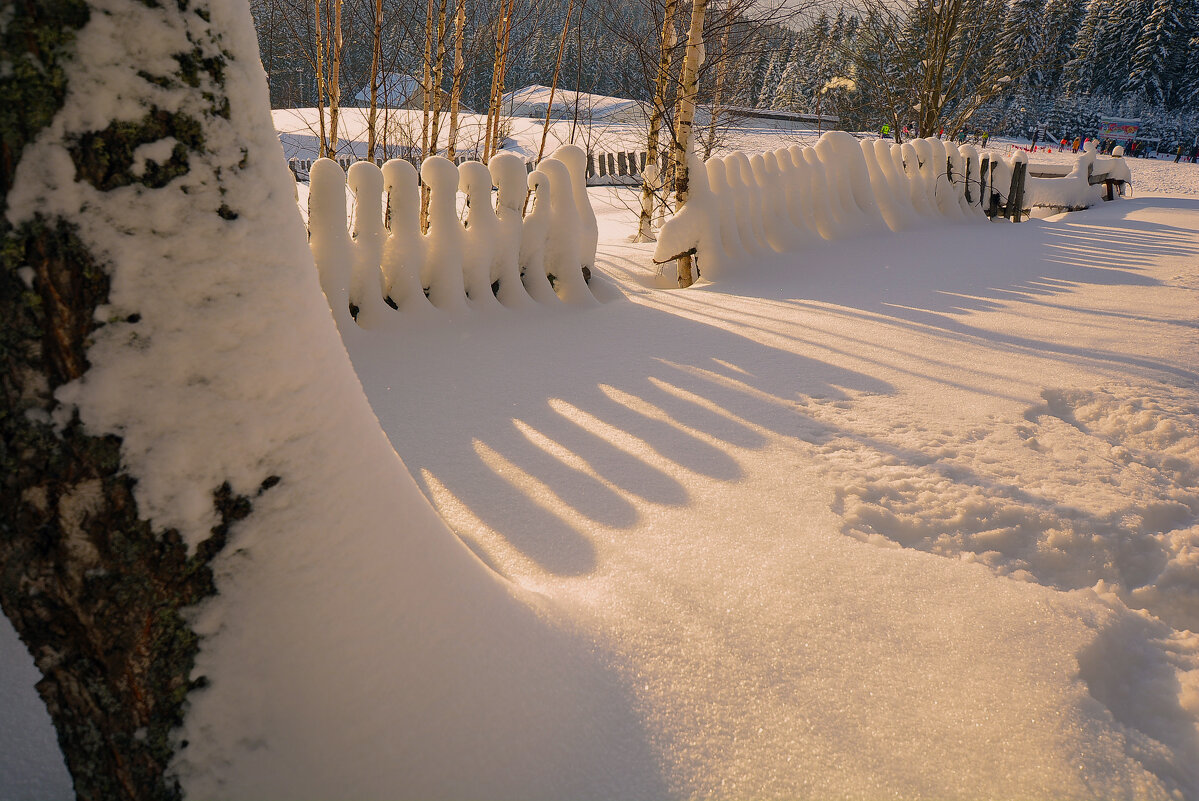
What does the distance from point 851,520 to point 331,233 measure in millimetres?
2569

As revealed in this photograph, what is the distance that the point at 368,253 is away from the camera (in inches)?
129

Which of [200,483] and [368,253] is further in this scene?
[368,253]

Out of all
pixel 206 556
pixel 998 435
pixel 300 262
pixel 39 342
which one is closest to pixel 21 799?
pixel 206 556

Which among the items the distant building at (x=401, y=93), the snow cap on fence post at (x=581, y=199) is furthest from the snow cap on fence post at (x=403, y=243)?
the distant building at (x=401, y=93)

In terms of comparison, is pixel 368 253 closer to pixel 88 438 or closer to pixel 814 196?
pixel 88 438

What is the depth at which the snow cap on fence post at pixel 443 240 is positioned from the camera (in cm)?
340

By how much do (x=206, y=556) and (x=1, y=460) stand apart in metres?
0.24

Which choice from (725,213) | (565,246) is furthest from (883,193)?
(565,246)

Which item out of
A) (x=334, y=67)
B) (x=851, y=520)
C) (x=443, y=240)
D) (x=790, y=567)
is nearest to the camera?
(x=790, y=567)

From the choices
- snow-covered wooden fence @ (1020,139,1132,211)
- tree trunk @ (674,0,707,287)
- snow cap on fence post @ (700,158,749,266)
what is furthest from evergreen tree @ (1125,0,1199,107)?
snow cap on fence post @ (700,158,749,266)

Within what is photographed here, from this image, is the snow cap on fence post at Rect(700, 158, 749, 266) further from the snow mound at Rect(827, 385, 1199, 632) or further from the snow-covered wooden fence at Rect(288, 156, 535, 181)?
the snow mound at Rect(827, 385, 1199, 632)

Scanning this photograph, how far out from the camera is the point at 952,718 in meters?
1.15

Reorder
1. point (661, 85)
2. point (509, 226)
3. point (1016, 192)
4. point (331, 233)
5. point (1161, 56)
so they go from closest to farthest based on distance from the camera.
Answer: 1. point (331, 233)
2. point (509, 226)
3. point (661, 85)
4. point (1016, 192)
5. point (1161, 56)

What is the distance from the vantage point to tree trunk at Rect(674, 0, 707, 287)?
5.30 metres
